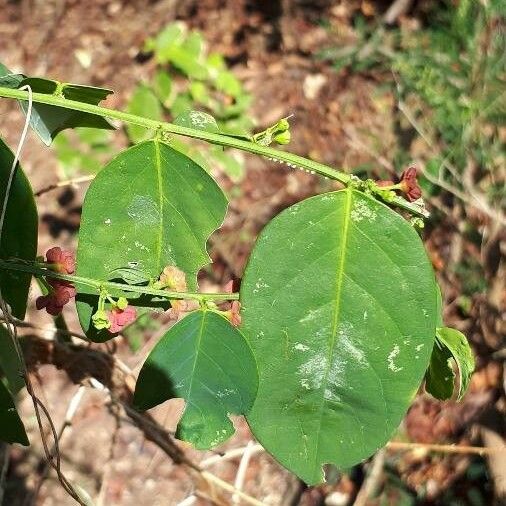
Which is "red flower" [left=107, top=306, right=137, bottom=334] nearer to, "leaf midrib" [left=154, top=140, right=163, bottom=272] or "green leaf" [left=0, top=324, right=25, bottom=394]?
"leaf midrib" [left=154, top=140, right=163, bottom=272]

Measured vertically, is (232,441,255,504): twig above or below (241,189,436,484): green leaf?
below

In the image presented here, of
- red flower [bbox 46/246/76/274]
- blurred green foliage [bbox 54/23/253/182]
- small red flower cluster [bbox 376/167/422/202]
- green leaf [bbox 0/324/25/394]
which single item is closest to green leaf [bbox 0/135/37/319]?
red flower [bbox 46/246/76/274]

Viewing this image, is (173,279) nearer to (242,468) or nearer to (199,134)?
(199,134)

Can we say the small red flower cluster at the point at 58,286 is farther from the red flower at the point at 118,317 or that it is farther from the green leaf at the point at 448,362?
the green leaf at the point at 448,362

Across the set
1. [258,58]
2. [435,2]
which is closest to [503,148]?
[435,2]

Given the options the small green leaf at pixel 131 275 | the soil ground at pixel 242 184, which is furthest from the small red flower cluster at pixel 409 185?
the soil ground at pixel 242 184
